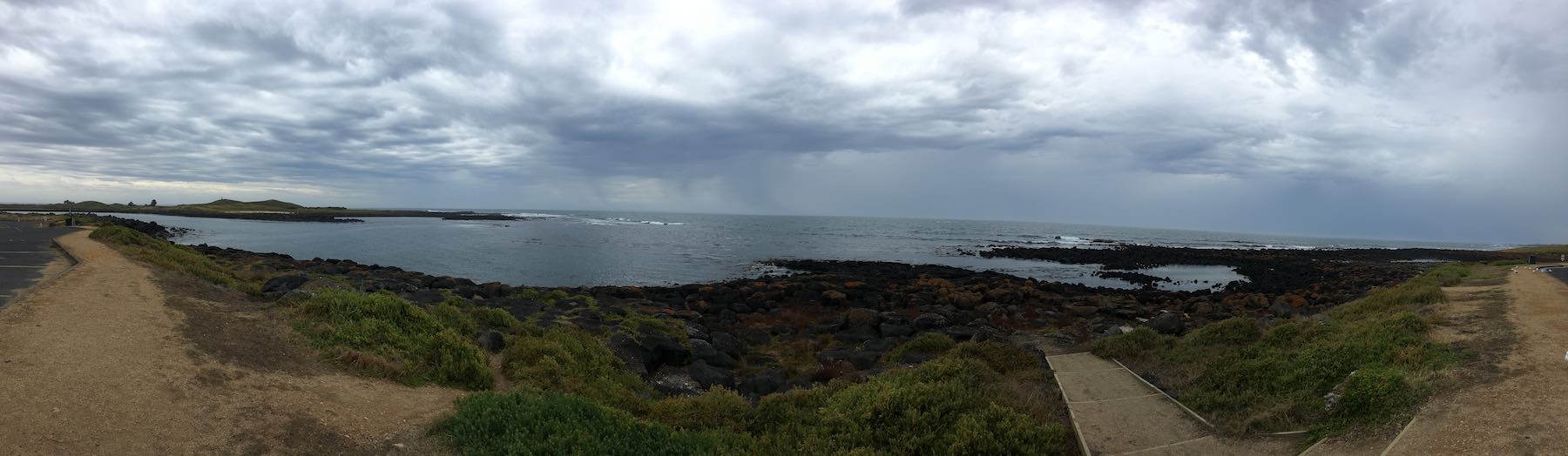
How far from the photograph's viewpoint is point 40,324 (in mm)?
9195

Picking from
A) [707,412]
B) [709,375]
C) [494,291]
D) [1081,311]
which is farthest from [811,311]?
[707,412]

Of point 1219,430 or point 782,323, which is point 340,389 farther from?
point 782,323

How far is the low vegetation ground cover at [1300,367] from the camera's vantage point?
7.36 metres

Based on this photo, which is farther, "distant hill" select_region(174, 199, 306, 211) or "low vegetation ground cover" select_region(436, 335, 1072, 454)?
"distant hill" select_region(174, 199, 306, 211)

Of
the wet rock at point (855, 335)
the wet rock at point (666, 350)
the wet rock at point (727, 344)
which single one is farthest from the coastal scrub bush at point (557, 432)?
the wet rock at point (855, 335)

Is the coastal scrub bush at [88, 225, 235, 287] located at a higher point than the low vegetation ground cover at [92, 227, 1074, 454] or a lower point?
higher

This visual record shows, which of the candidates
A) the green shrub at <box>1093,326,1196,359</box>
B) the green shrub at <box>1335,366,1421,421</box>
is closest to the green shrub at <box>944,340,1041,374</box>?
the green shrub at <box>1093,326,1196,359</box>

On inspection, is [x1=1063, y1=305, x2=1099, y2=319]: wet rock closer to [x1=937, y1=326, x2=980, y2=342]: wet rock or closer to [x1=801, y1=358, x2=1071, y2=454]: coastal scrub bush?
[x1=937, y1=326, x2=980, y2=342]: wet rock

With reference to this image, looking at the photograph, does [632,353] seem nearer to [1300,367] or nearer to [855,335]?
[855,335]

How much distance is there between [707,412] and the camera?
8766 millimetres

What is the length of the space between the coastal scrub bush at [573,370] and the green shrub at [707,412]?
0.61 metres

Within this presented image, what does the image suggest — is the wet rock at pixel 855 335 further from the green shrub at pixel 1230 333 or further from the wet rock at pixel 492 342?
A: the wet rock at pixel 492 342

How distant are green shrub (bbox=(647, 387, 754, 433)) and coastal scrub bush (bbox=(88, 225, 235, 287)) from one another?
40.6ft

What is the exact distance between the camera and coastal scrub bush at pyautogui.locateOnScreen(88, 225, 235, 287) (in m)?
15.4
